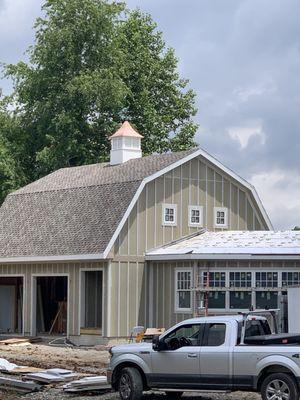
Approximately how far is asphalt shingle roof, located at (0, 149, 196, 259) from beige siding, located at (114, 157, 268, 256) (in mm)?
577

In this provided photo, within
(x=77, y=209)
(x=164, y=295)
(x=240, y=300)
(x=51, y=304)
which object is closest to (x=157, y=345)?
(x=240, y=300)

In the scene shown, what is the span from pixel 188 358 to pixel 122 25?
142 ft

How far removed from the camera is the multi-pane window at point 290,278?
30609 millimetres

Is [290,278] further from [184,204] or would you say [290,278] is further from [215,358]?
[215,358]

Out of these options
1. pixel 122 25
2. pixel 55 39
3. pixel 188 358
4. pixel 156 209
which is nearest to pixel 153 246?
pixel 156 209

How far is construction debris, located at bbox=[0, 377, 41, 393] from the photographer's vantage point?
69.6 ft

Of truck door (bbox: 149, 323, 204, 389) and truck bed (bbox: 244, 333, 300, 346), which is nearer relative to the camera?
truck bed (bbox: 244, 333, 300, 346)

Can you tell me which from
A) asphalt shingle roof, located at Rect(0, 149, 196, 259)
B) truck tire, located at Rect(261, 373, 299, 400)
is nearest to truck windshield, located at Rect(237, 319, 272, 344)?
truck tire, located at Rect(261, 373, 299, 400)

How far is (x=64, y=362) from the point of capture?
27031mm

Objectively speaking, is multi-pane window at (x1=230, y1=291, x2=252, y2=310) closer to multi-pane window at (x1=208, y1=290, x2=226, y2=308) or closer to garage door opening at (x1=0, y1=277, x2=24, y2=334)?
multi-pane window at (x1=208, y1=290, x2=226, y2=308)

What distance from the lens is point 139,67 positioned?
59.0 metres

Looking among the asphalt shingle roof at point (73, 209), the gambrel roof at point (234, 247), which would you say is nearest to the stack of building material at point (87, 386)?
the gambrel roof at point (234, 247)

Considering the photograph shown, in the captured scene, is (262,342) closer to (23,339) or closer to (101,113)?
(23,339)

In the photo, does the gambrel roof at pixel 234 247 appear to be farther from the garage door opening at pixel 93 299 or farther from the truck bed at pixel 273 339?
the truck bed at pixel 273 339
